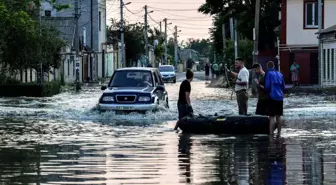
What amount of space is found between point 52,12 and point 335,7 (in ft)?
126

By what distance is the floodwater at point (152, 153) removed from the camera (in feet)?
42.5

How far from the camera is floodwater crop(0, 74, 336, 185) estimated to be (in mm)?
12969

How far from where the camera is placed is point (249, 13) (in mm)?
61656

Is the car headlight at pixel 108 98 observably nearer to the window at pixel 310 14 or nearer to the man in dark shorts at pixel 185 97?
the man in dark shorts at pixel 185 97

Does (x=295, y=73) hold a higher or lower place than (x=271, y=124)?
higher

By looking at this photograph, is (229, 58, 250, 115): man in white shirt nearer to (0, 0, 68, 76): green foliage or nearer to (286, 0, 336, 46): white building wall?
(0, 0, 68, 76): green foliage

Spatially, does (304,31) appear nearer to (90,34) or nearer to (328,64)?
(328,64)

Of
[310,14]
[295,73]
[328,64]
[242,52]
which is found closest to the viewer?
[328,64]

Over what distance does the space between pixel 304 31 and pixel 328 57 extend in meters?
7.50

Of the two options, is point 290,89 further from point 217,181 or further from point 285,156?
point 217,181

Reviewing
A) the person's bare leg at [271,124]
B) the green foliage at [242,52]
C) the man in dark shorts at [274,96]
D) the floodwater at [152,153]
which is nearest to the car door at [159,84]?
the floodwater at [152,153]

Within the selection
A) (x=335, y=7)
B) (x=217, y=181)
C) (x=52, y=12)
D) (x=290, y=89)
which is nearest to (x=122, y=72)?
(x=217, y=181)

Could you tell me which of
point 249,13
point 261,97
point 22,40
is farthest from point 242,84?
point 249,13

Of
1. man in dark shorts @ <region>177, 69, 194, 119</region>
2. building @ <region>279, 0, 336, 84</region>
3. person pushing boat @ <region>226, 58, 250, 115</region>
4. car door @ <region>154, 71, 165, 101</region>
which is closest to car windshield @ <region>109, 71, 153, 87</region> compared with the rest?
car door @ <region>154, 71, 165, 101</region>
